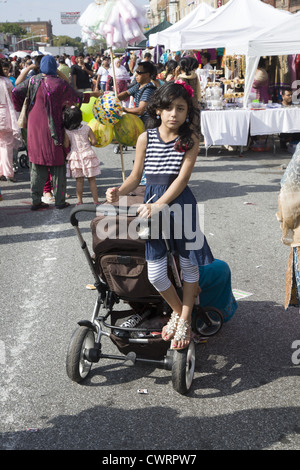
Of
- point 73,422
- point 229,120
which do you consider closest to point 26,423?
point 73,422

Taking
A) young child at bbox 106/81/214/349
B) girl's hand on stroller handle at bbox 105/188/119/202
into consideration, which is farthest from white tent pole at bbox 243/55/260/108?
girl's hand on stroller handle at bbox 105/188/119/202

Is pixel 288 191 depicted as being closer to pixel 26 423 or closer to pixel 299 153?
pixel 299 153

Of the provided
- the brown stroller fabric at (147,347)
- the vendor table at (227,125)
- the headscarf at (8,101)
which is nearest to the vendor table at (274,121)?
the vendor table at (227,125)

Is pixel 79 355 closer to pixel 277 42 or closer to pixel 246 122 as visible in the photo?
pixel 246 122

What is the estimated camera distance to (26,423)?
9.70 feet

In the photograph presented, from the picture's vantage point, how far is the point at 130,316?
11.8ft

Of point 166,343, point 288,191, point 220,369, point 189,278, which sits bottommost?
point 220,369

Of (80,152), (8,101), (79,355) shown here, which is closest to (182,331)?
(79,355)

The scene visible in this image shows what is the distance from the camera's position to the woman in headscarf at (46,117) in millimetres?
7078

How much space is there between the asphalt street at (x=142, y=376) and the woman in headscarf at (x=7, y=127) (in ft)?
9.46

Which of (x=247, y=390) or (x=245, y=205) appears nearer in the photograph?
(x=247, y=390)

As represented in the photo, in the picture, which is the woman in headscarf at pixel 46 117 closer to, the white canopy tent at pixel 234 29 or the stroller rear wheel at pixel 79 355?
the stroller rear wheel at pixel 79 355

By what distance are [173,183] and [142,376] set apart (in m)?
1.31

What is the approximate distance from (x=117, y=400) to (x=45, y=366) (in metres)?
0.67
